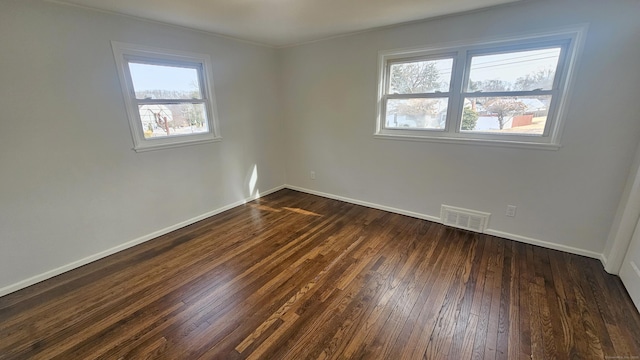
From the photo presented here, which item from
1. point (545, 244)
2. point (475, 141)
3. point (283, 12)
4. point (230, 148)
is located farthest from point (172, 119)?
point (545, 244)

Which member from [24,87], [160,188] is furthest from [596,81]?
[24,87]

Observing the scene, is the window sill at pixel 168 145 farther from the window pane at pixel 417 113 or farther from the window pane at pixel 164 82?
the window pane at pixel 417 113

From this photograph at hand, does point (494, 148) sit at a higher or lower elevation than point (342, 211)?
higher

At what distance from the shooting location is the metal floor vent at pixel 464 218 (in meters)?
2.92

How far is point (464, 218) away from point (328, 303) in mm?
2034

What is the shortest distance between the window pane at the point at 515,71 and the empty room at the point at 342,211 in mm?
18

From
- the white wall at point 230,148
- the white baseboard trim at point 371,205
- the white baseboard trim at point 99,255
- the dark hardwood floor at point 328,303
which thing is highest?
the white wall at point 230,148

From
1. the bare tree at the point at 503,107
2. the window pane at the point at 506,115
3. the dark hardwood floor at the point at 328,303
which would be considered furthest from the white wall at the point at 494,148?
the dark hardwood floor at the point at 328,303

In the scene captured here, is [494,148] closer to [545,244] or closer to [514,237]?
[514,237]

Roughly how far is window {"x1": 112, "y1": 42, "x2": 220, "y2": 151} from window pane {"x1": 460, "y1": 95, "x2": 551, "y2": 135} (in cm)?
312

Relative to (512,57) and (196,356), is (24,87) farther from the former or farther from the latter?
(512,57)

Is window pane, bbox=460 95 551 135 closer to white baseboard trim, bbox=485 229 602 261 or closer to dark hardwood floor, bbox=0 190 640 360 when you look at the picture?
white baseboard trim, bbox=485 229 602 261

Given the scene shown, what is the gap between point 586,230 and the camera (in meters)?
2.45

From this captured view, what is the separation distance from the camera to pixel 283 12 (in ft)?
8.01
